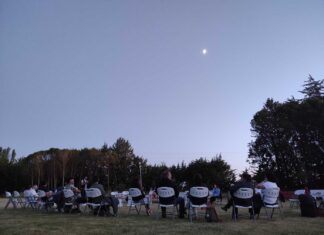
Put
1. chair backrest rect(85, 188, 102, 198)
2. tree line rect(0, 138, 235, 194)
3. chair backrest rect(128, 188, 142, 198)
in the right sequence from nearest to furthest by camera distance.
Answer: chair backrest rect(85, 188, 102, 198)
chair backrest rect(128, 188, 142, 198)
tree line rect(0, 138, 235, 194)

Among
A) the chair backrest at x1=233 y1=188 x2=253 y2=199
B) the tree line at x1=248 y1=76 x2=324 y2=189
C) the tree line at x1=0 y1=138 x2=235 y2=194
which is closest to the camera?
the chair backrest at x1=233 y1=188 x2=253 y2=199

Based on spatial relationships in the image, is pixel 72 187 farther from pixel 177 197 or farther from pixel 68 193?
pixel 177 197

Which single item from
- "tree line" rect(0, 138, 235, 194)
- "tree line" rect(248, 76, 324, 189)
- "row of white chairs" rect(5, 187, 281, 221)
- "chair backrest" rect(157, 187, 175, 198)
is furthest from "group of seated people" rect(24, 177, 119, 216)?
"tree line" rect(0, 138, 235, 194)

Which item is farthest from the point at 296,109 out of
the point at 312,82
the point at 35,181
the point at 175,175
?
the point at 35,181

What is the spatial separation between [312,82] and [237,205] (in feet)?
147

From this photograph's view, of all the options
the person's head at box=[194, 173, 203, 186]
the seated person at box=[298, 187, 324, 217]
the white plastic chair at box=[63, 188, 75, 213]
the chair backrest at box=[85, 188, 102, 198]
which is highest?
the person's head at box=[194, 173, 203, 186]

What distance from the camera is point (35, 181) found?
56250 mm

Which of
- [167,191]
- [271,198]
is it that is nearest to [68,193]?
[167,191]

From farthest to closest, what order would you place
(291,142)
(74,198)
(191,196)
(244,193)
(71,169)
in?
(71,169)
(291,142)
(74,198)
(191,196)
(244,193)

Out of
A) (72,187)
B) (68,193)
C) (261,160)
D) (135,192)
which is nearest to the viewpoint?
(135,192)

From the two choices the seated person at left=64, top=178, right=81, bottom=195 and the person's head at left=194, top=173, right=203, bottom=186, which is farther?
the seated person at left=64, top=178, right=81, bottom=195

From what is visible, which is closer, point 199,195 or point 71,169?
point 199,195

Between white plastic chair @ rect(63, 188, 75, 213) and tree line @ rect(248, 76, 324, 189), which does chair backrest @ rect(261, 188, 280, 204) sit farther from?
tree line @ rect(248, 76, 324, 189)

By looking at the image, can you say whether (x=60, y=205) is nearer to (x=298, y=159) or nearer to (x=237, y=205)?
(x=237, y=205)
